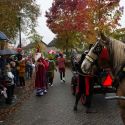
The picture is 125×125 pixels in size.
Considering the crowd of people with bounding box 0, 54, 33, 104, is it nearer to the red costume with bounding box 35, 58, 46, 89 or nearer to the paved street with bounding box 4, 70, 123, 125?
the paved street with bounding box 4, 70, 123, 125

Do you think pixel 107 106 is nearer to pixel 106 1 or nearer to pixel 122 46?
pixel 122 46

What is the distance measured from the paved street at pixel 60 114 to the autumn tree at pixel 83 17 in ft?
59.1

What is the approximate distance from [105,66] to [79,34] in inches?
1973

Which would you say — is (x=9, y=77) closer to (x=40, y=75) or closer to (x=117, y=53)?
(x=40, y=75)

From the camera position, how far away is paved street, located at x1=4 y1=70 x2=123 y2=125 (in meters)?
11.2

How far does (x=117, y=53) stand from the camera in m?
7.52

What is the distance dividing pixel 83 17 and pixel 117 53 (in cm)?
4428

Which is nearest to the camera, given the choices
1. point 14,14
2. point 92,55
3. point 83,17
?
point 92,55

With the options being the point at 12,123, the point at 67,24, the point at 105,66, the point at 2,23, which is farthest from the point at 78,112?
the point at 67,24

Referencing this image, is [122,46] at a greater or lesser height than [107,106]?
greater

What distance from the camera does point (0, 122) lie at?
1130 cm

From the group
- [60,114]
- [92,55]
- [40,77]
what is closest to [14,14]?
[40,77]

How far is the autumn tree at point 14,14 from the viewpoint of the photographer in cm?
2841

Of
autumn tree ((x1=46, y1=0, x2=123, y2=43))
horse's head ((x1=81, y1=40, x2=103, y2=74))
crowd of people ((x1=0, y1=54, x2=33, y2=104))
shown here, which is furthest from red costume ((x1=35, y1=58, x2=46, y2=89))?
autumn tree ((x1=46, y1=0, x2=123, y2=43))
